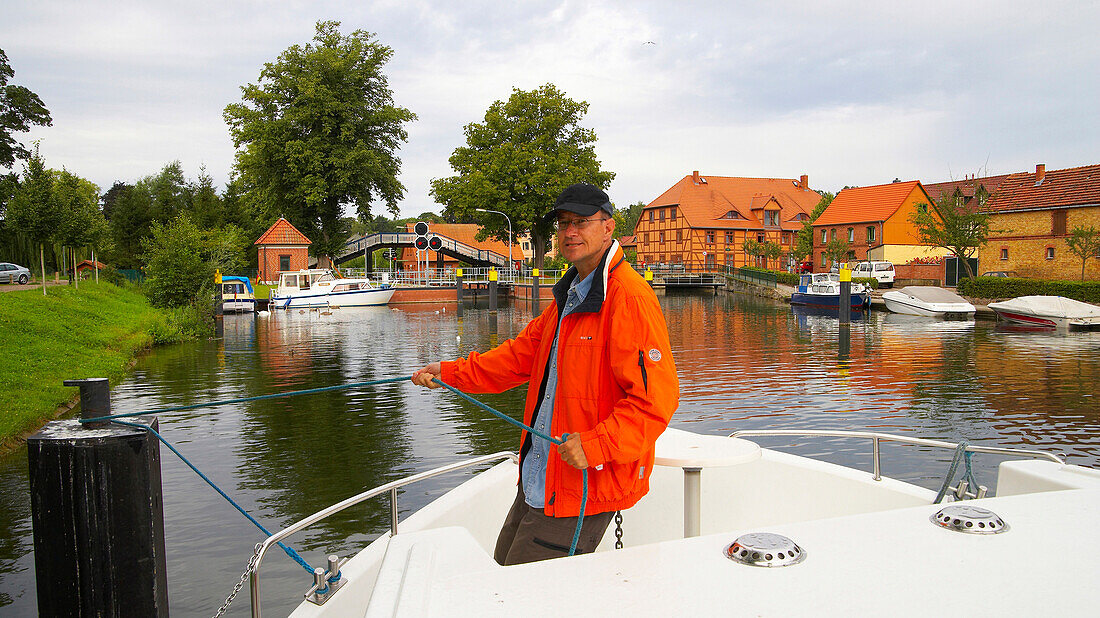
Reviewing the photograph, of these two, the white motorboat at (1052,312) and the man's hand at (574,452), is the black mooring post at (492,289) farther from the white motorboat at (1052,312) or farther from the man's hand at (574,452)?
the man's hand at (574,452)

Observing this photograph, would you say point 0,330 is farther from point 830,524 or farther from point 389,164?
point 389,164

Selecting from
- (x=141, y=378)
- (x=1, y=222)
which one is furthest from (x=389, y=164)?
(x=141, y=378)

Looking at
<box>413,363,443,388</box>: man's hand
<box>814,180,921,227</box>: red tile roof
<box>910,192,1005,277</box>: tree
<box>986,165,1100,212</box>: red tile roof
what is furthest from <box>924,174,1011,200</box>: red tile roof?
<box>413,363,443,388</box>: man's hand

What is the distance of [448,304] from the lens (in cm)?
4622

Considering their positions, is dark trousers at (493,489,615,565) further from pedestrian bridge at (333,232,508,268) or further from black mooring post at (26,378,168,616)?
pedestrian bridge at (333,232,508,268)

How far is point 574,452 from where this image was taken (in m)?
2.38

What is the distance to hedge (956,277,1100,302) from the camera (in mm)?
28828

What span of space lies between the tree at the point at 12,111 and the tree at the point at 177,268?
1463 centimetres

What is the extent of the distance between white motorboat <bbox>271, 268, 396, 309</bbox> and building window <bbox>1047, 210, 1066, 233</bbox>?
3566cm

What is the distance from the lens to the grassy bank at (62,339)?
35.2 ft

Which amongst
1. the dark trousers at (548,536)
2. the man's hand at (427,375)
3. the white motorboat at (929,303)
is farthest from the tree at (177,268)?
the white motorboat at (929,303)

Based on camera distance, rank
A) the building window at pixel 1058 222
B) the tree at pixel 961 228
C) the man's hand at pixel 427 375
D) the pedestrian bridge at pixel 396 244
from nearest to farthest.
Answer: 1. the man's hand at pixel 427 375
2. the building window at pixel 1058 222
3. the tree at pixel 961 228
4. the pedestrian bridge at pixel 396 244

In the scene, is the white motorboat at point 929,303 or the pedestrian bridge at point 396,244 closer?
the white motorboat at point 929,303

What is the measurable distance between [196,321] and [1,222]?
46.2 ft
